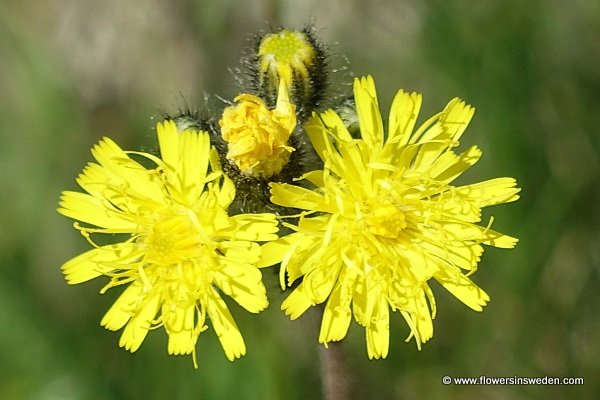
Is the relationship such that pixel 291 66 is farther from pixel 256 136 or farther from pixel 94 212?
pixel 94 212

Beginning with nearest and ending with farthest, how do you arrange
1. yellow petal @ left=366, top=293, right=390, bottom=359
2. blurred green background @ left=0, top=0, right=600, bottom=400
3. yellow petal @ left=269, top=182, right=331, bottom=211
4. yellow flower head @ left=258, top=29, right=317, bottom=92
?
yellow petal @ left=269, top=182, right=331, bottom=211 → yellow petal @ left=366, top=293, right=390, bottom=359 → yellow flower head @ left=258, top=29, right=317, bottom=92 → blurred green background @ left=0, top=0, right=600, bottom=400

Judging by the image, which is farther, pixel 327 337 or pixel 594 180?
pixel 594 180

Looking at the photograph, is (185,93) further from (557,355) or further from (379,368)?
(557,355)

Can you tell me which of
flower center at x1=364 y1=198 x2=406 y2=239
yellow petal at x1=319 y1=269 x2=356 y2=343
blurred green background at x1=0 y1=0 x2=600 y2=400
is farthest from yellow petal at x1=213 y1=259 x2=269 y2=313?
blurred green background at x1=0 y1=0 x2=600 y2=400

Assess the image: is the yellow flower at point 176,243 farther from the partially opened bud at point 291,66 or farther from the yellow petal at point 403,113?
the yellow petal at point 403,113

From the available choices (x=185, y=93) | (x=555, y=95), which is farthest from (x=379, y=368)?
(x=185, y=93)

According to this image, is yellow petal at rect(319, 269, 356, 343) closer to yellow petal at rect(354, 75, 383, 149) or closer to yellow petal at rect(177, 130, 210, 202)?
yellow petal at rect(354, 75, 383, 149)

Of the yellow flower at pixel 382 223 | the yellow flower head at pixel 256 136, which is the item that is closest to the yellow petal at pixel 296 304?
the yellow flower at pixel 382 223
